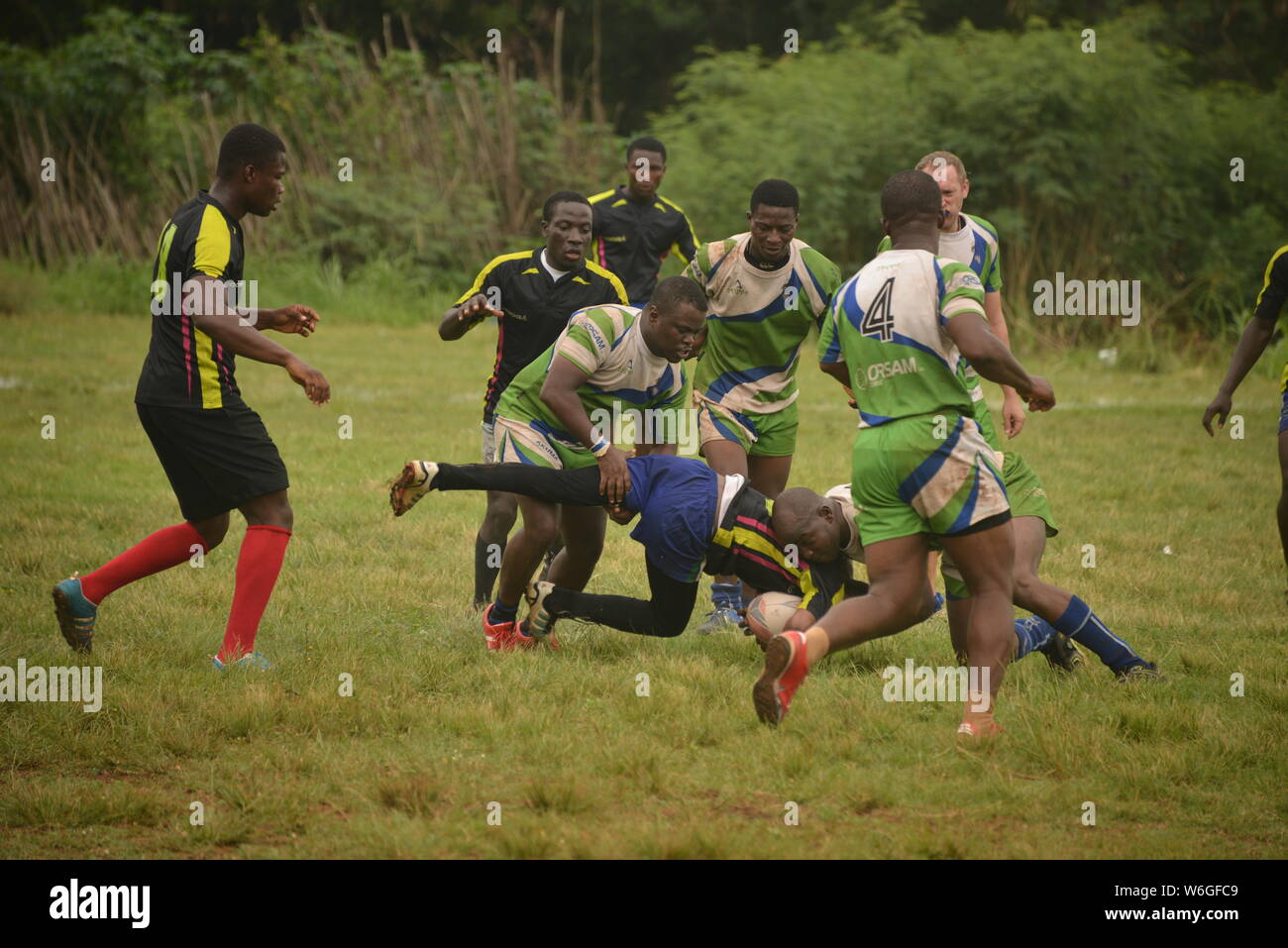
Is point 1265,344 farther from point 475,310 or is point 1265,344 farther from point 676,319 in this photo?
point 475,310

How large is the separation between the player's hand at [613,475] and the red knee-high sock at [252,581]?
1.37 meters

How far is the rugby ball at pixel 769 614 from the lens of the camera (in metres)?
6.03

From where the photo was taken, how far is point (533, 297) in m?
7.18

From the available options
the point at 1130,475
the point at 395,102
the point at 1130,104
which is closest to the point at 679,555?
the point at 1130,475

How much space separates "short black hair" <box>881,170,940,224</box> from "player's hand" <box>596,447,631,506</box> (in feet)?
5.23

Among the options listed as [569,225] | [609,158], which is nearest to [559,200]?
[569,225]

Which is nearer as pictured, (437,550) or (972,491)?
(972,491)

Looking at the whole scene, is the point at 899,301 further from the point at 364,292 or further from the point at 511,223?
the point at 511,223

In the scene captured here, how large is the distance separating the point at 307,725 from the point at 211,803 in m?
0.72

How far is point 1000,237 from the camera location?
1800cm

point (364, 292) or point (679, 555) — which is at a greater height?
point (364, 292)

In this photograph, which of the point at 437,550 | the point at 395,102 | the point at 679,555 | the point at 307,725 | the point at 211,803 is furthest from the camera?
the point at 395,102

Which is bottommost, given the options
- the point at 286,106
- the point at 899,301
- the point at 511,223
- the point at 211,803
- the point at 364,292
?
the point at 211,803

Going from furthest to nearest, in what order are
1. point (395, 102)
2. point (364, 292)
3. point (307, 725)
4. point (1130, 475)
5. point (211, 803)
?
1. point (395, 102)
2. point (364, 292)
3. point (1130, 475)
4. point (307, 725)
5. point (211, 803)
